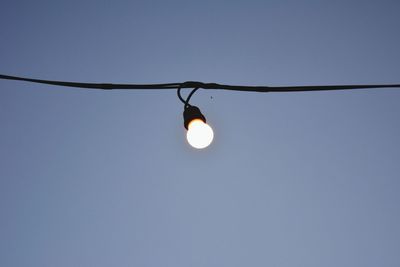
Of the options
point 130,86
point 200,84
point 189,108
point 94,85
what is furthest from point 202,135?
point 94,85

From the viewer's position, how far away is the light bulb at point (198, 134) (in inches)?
124

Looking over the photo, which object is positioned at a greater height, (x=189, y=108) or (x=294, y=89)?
(x=189, y=108)

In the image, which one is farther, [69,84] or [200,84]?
[200,84]

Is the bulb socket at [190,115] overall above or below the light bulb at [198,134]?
above

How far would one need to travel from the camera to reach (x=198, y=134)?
3156 millimetres

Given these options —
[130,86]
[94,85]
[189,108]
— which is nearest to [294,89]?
[189,108]

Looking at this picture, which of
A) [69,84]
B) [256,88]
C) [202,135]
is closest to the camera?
[69,84]

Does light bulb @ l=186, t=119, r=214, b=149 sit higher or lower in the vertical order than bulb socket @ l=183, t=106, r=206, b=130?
lower

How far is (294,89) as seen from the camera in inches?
108

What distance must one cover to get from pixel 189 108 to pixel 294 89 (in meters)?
0.98

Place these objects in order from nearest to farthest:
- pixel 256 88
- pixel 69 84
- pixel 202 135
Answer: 1. pixel 69 84
2. pixel 256 88
3. pixel 202 135

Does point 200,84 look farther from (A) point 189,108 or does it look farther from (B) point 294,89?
(B) point 294,89

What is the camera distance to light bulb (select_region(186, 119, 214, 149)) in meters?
3.16

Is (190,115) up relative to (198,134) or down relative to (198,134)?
up
